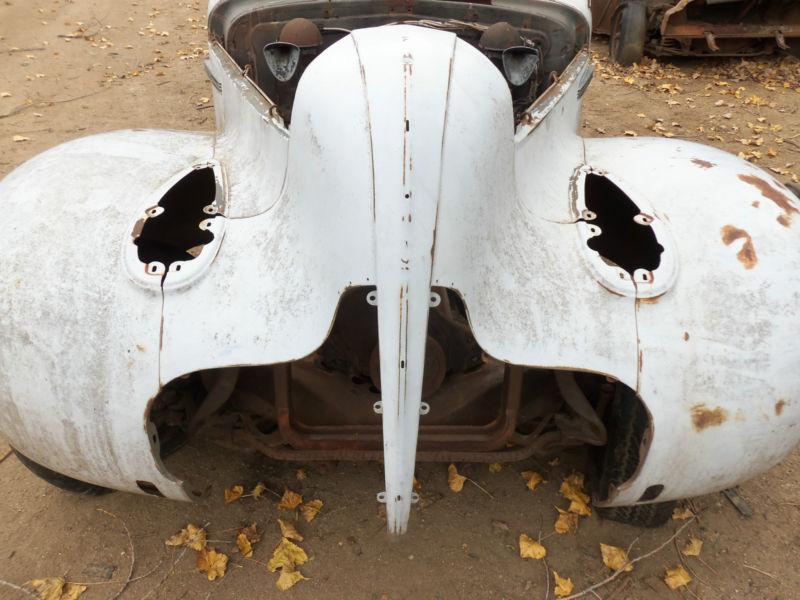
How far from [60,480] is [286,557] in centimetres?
95

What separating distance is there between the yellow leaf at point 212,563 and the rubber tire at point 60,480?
1.74ft

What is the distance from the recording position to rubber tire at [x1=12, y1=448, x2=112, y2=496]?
8.08ft

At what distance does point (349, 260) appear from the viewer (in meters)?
1.77

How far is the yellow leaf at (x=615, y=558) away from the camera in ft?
8.09

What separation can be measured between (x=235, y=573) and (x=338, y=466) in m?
0.61

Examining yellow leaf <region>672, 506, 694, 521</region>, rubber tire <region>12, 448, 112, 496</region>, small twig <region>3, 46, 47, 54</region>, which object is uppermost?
small twig <region>3, 46, 47, 54</region>

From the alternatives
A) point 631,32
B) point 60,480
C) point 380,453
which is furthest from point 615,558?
point 631,32

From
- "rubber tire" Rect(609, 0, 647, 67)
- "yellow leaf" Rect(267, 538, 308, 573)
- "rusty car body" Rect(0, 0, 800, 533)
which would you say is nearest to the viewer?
"rusty car body" Rect(0, 0, 800, 533)

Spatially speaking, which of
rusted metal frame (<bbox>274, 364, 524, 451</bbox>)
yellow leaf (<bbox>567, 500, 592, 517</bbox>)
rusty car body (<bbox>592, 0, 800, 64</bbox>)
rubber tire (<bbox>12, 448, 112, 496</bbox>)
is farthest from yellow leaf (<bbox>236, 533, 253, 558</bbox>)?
rusty car body (<bbox>592, 0, 800, 64</bbox>)

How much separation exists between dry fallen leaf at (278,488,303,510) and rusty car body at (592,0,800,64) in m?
6.59

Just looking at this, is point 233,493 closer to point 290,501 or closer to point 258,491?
point 258,491

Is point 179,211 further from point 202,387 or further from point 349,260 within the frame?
point 349,260

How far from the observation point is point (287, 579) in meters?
2.39

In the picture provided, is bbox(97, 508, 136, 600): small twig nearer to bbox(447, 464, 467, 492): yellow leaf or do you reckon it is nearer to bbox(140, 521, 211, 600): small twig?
bbox(140, 521, 211, 600): small twig
